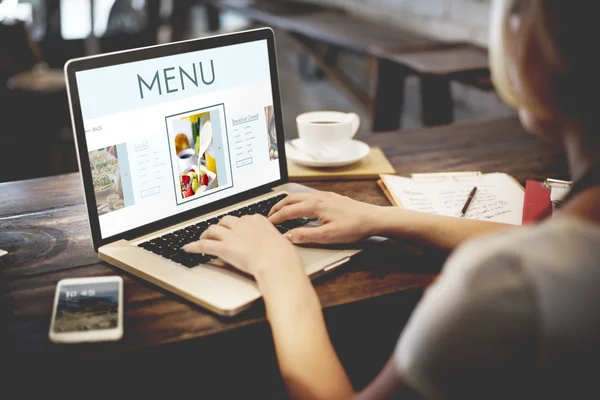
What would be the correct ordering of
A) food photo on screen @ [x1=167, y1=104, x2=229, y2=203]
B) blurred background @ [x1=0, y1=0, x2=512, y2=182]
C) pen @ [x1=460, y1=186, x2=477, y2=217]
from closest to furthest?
1. food photo on screen @ [x1=167, y1=104, x2=229, y2=203]
2. pen @ [x1=460, y1=186, x2=477, y2=217]
3. blurred background @ [x1=0, y1=0, x2=512, y2=182]

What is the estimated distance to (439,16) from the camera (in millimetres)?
3189

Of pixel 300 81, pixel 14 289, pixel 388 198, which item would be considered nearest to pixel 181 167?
pixel 14 289

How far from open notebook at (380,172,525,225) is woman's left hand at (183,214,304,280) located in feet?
1.18

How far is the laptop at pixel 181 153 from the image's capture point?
891mm

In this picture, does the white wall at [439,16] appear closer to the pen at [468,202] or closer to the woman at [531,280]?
the pen at [468,202]

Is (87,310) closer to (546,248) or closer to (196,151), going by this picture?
(196,151)

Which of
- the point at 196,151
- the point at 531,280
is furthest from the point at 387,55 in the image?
the point at 531,280

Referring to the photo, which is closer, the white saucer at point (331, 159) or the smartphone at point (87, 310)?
the smartphone at point (87, 310)

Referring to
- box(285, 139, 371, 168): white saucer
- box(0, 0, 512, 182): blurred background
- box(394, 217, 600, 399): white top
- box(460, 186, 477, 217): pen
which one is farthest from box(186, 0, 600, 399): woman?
box(0, 0, 512, 182): blurred background

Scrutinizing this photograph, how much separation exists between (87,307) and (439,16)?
279 centimetres

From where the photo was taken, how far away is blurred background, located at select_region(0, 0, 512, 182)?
125 inches

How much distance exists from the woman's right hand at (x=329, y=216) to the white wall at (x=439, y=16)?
82.7 inches

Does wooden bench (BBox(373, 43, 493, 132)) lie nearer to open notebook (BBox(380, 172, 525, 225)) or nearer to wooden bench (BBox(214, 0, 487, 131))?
wooden bench (BBox(214, 0, 487, 131))

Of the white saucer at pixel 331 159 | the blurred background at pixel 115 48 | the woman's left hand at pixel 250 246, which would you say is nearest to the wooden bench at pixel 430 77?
the blurred background at pixel 115 48
